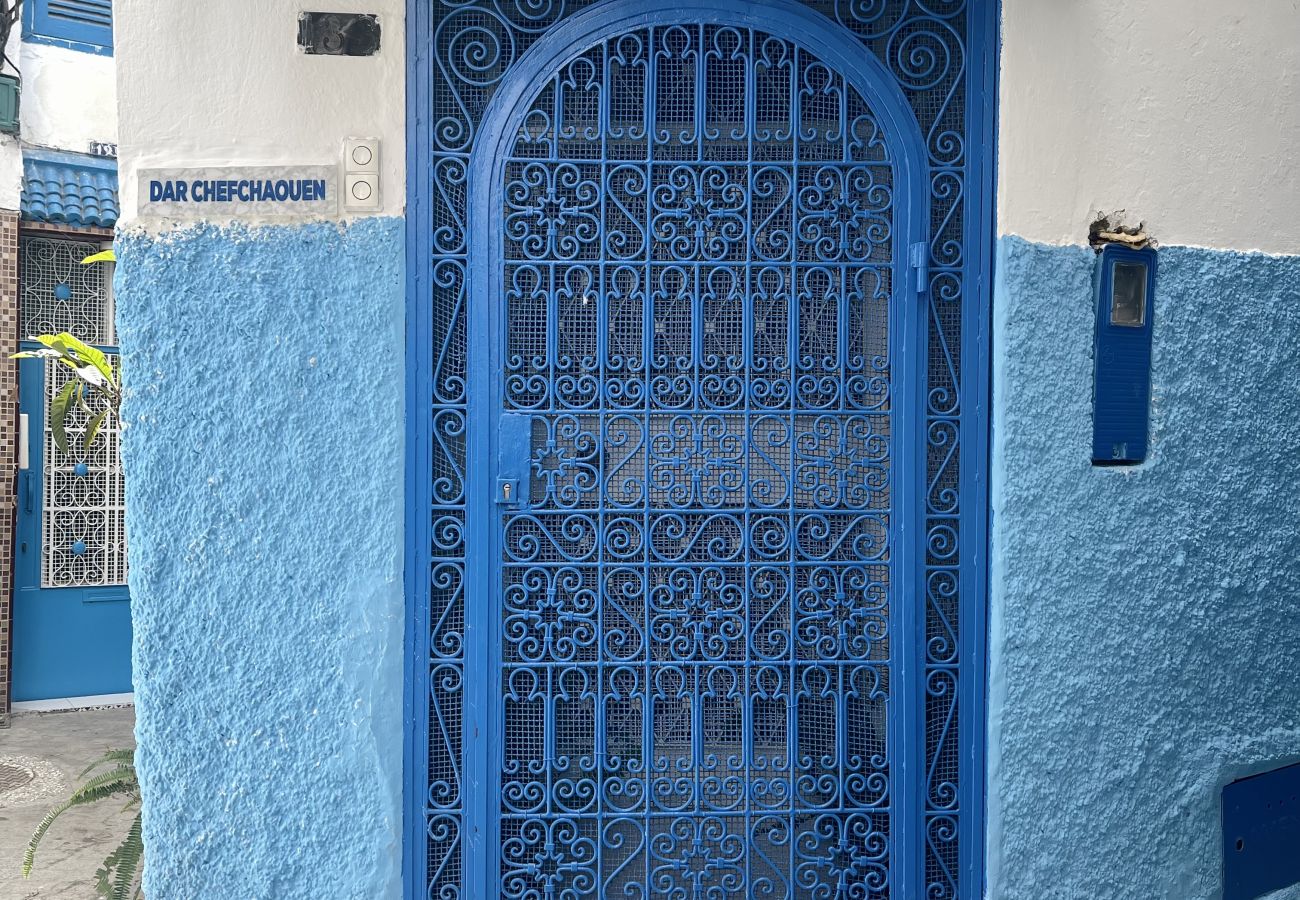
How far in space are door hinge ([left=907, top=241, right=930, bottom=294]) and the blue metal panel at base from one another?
1815 millimetres

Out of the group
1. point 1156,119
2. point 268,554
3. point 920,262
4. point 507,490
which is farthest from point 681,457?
point 1156,119

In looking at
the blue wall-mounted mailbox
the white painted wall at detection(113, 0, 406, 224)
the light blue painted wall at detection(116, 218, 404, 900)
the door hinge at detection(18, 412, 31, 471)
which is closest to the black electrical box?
the white painted wall at detection(113, 0, 406, 224)

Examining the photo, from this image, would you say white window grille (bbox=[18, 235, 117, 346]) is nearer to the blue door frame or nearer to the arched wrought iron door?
the blue door frame

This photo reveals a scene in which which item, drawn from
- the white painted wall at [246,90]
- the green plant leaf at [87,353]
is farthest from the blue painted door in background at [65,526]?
the white painted wall at [246,90]

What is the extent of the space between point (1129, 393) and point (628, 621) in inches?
63.8

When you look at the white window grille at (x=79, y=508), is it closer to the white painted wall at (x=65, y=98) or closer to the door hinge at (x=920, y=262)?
the white painted wall at (x=65, y=98)

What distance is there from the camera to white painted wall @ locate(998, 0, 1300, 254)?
9.95 feet

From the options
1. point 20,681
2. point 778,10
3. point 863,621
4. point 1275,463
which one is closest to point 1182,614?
point 1275,463

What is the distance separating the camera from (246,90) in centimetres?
292

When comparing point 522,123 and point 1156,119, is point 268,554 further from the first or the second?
point 1156,119

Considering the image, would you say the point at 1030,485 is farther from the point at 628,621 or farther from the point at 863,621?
the point at 628,621

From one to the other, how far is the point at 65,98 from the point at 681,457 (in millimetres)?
5997

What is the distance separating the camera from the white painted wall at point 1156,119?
9.95ft

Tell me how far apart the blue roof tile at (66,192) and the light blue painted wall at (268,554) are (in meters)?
Result: 4.58
